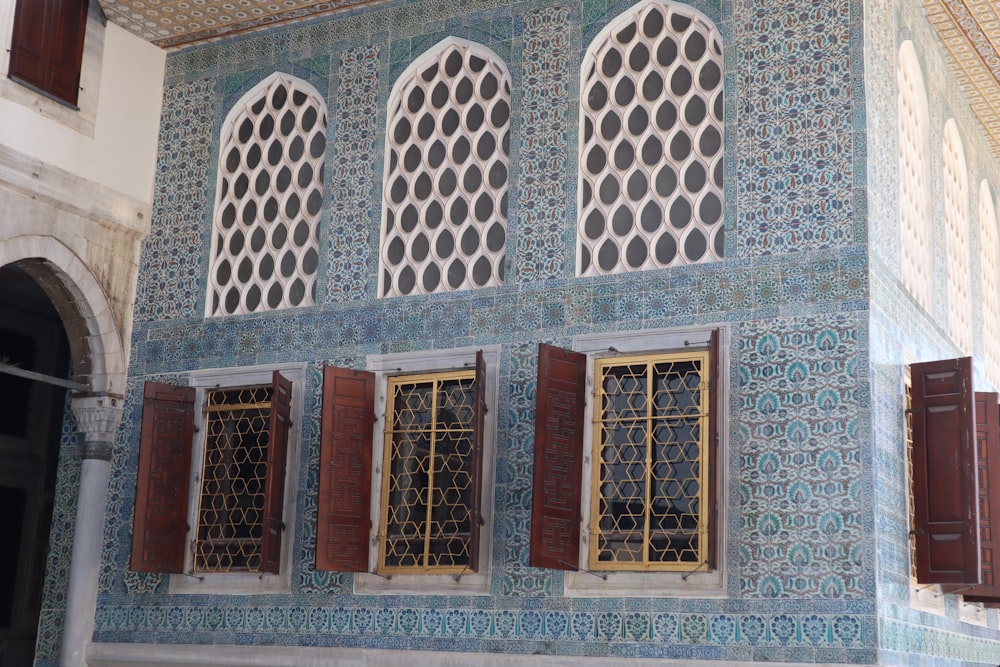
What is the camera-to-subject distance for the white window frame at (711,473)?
20.9 ft

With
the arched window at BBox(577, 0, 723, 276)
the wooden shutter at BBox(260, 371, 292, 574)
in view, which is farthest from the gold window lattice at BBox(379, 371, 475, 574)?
the arched window at BBox(577, 0, 723, 276)

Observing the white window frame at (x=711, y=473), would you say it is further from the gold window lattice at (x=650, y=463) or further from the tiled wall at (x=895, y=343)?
the tiled wall at (x=895, y=343)

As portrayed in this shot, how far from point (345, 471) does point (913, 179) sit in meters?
3.86

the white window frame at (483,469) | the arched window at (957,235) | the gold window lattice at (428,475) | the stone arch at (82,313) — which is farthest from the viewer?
the arched window at (957,235)

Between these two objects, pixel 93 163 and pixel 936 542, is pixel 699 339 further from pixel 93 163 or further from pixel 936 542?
pixel 93 163

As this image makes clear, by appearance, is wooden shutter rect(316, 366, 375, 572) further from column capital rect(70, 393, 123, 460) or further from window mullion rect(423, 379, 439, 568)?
column capital rect(70, 393, 123, 460)

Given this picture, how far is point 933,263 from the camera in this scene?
7.96 meters

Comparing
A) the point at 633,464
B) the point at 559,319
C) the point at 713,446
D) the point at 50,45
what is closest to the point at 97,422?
the point at 50,45

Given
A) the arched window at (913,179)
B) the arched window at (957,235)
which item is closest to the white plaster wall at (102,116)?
the arched window at (913,179)

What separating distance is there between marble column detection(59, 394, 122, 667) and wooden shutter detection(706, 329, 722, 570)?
4.02m

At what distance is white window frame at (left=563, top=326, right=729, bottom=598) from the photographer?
20.9 feet

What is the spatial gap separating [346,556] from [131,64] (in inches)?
152

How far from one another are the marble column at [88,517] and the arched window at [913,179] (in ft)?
16.6

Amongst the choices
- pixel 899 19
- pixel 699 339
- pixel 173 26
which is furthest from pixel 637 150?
pixel 173 26
